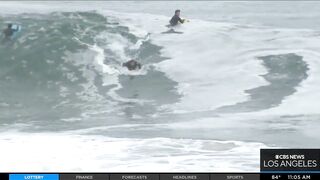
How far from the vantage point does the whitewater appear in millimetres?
9234

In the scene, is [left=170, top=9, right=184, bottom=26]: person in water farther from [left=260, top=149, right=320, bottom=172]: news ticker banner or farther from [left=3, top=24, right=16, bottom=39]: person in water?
[left=260, top=149, right=320, bottom=172]: news ticker banner

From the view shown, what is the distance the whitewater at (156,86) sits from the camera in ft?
30.3

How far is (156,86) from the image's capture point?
14.8 metres

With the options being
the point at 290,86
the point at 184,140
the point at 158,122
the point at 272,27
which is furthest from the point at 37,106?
the point at 272,27

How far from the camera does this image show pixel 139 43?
59.5 feet

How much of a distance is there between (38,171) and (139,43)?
34.4ft

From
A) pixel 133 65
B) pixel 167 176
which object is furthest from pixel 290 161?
pixel 133 65

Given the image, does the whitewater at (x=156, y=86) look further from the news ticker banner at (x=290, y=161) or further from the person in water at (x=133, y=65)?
the news ticker banner at (x=290, y=161)

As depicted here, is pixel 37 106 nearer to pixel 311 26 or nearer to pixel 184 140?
pixel 184 140

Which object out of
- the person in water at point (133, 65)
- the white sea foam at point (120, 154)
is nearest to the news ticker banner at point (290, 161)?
the white sea foam at point (120, 154)

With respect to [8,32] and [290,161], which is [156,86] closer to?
[8,32]

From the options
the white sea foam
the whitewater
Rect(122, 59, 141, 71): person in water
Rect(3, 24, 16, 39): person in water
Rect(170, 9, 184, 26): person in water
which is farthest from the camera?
Rect(170, 9, 184, 26): person in water

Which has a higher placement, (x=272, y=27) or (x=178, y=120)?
(x=272, y=27)

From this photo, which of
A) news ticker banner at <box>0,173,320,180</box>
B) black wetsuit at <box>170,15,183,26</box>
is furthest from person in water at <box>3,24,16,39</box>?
news ticker banner at <box>0,173,320,180</box>
